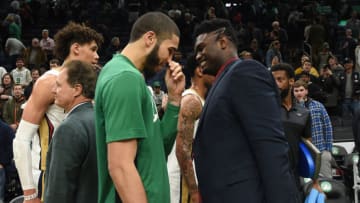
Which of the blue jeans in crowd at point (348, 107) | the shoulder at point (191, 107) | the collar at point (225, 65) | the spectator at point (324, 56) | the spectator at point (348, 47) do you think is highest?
the collar at point (225, 65)

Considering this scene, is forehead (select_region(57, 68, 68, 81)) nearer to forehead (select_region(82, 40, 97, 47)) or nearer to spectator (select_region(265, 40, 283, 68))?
forehead (select_region(82, 40, 97, 47))

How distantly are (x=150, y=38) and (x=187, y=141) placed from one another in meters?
1.61

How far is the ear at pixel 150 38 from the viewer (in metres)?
3.85

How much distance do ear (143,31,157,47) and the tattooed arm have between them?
1563mm

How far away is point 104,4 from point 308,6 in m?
6.66

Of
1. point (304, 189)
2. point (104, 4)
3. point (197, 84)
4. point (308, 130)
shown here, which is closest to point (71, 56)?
point (197, 84)

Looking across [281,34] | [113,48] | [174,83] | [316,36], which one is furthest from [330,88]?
[174,83]

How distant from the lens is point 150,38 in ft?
12.6

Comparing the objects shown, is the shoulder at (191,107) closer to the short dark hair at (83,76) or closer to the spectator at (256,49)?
the short dark hair at (83,76)

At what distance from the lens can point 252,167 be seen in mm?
3426

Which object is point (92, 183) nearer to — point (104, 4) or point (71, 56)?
point (71, 56)

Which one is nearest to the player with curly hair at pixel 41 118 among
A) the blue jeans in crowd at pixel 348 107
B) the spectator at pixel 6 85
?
the spectator at pixel 6 85

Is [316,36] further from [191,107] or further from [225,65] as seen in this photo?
[225,65]

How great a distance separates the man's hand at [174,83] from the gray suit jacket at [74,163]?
440 millimetres
